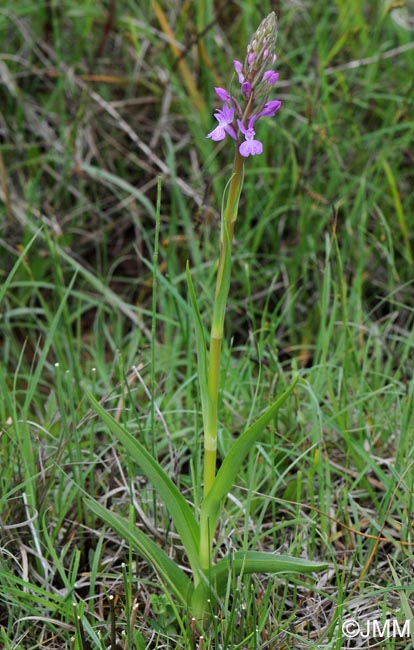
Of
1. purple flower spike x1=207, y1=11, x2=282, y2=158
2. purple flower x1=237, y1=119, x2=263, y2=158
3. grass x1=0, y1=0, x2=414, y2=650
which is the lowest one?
grass x1=0, y1=0, x2=414, y2=650

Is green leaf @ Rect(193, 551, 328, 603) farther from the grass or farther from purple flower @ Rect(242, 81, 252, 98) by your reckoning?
purple flower @ Rect(242, 81, 252, 98)

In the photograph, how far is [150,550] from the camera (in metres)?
1.50

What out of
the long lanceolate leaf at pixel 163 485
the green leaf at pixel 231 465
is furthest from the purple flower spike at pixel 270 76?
the long lanceolate leaf at pixel 163 485

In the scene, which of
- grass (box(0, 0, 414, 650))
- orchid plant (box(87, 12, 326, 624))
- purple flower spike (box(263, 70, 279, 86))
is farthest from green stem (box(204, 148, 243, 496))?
A: grass (box(0, 0, 414, 650))

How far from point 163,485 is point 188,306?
74 cm

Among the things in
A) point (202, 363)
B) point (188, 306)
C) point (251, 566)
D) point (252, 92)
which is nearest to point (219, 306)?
point (202, 363)

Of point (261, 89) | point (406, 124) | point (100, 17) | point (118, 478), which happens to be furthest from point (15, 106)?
point (261, 89)

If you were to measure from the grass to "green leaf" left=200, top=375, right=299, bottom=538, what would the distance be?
6.3 inches

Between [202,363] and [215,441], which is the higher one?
[202,363]

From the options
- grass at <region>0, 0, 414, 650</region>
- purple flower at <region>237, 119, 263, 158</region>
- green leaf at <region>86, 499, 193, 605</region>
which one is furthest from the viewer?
grass at <region>0, 0, 414, 650</region>

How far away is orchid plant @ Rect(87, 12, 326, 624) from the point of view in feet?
4.26

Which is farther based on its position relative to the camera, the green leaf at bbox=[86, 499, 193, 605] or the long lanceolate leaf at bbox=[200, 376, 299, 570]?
the green leaf at bbox=[86, 499, 193, 605]

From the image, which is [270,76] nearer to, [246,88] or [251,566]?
[246,88]

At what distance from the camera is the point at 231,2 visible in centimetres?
346
